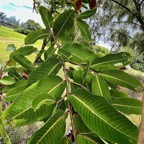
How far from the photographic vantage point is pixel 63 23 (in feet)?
2.07

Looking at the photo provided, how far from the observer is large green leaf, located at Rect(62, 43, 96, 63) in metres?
0.54

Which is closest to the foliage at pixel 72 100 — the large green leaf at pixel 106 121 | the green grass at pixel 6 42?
the large green leaf at pixel 106 121

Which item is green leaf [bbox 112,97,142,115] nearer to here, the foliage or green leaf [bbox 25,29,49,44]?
the foliage

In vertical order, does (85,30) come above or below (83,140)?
above

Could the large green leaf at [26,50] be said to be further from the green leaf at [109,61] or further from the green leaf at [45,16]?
the green leaf at [109,61]

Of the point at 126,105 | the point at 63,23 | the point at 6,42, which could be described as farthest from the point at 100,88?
the point at 6,42

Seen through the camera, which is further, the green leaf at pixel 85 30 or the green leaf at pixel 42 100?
the green leaf at pixel 85 30

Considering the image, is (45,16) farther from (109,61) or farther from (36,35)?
(109,61)

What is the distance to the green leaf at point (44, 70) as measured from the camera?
1.53ft

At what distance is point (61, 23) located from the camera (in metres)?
0.63

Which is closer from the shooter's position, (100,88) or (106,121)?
(106,121)

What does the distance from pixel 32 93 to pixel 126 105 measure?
18cm

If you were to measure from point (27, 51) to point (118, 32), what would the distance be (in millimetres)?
10987

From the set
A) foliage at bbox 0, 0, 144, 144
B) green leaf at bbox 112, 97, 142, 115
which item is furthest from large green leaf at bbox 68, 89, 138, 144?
green leaf at bbox 112, 97, 142, 115
